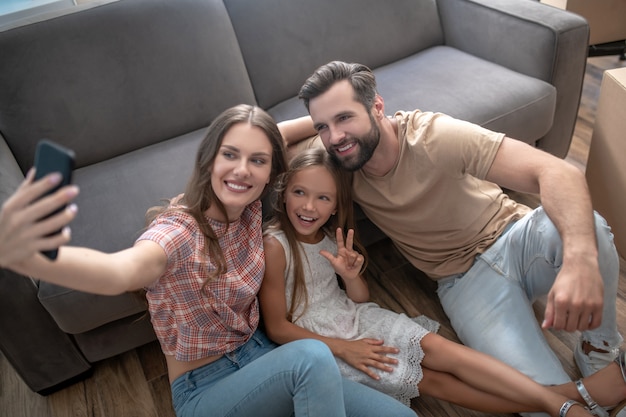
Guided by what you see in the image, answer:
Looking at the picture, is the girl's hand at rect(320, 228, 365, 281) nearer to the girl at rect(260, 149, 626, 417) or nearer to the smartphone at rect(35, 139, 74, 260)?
the girl at rect(260, 149, 626, 417)

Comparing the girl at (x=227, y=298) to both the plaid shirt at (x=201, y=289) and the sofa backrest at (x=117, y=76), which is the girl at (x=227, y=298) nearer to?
the plaid shirt at (x=201, y=289)

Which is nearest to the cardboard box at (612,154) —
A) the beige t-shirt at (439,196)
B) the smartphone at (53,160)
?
the beige t-shirt at (439,196)

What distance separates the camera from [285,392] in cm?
111

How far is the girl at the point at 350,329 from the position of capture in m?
1.26

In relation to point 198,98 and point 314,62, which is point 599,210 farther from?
point 198,98

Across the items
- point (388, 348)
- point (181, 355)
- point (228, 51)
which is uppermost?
point (228, 51)

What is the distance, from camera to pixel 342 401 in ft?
3.66

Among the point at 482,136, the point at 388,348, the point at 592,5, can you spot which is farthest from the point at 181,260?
the point at 592,5

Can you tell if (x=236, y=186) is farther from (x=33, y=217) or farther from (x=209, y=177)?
(x=33, y=217)

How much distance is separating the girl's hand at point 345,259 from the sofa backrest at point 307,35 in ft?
2.74

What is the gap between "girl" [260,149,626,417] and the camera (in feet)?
4.13

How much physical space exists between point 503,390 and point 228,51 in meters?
1.42

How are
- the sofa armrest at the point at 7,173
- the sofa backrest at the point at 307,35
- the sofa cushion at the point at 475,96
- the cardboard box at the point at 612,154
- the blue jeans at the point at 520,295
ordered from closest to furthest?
the blue jeans at the point at 520,295
the sofa armrest at the point at 7,173
the cardboard box at the point at 612,154
the sofa cushion at the point at 475,96
the sofa backrest at the point at 307,35

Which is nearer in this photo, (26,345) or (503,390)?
(503,390)
